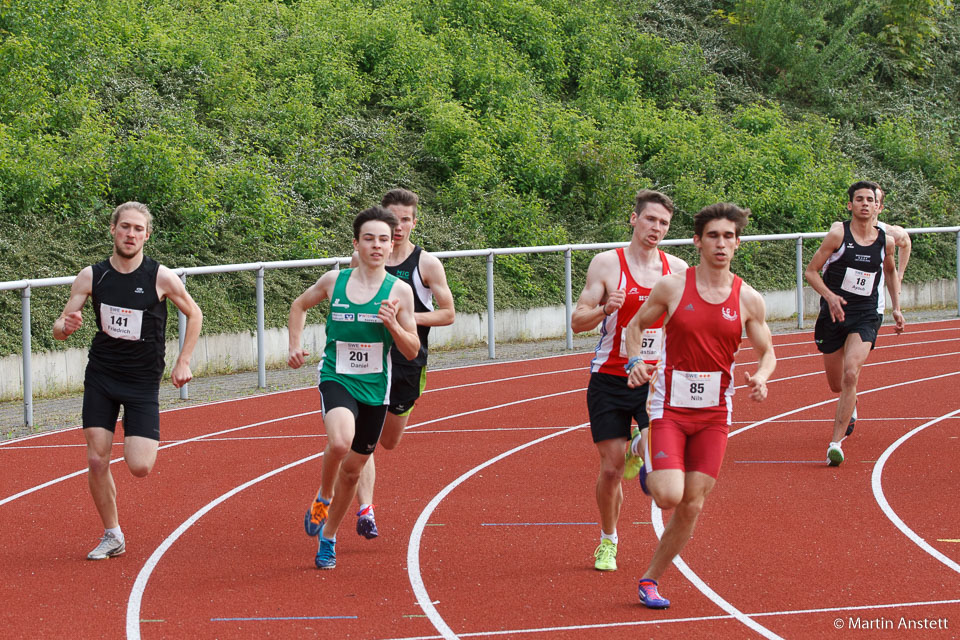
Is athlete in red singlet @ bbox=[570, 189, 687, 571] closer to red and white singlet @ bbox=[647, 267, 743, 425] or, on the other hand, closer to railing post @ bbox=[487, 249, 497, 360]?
red and white singlet @ bbox=[647, 267, 743, 425]

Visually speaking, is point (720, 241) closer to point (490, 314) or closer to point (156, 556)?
point (156, 556)

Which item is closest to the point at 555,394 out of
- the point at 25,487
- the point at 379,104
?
the point at 25,487

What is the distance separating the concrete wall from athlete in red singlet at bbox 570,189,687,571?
826cm

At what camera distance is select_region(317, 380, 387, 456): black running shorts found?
6406mm

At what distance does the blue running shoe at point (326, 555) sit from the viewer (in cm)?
647

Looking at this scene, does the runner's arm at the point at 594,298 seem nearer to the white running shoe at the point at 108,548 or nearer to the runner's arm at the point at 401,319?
the runner's arm at the point at 401,319

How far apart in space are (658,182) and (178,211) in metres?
10.5

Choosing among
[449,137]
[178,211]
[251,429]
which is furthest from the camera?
[449,137]

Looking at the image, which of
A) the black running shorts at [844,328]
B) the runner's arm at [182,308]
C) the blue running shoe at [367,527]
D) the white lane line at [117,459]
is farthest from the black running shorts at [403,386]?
the black running shorts at [844,328]

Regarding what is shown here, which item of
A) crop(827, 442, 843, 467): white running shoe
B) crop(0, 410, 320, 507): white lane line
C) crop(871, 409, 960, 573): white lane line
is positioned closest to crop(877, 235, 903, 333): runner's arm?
crop(871, 409, 960, 573): white lane line

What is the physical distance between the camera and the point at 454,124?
74.3 ft

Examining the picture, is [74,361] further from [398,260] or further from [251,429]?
[398,260]

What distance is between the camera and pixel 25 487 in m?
8.77

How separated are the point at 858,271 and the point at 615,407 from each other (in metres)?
3.99
